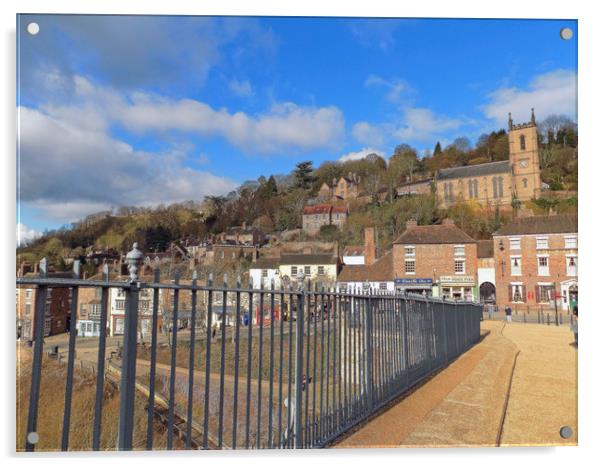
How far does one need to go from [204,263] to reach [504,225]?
6.16m

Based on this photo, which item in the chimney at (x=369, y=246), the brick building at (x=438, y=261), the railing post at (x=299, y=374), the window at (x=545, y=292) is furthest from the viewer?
the chimney at (x=369, y=246)

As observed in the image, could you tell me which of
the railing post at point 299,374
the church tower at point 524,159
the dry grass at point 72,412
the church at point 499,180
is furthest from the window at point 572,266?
the dry grass at point 72,412

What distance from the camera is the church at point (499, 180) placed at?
7.32 m

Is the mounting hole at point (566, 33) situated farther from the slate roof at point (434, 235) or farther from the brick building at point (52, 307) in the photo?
the slate roof at point (434, 235)

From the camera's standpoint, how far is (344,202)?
1026 cm

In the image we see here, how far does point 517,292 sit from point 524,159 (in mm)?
2534

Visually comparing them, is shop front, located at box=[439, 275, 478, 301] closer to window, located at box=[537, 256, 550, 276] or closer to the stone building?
window, located at box=[537, 256, 550, 276]

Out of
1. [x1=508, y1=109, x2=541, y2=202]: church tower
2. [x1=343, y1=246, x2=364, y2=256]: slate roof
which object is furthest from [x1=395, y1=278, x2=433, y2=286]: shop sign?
[x1=508, y1=109, x2=541, y2=202]: church tower

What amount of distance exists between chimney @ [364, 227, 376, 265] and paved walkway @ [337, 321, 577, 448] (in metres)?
5.66

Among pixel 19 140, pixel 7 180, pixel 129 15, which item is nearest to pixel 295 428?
pixel 7 180

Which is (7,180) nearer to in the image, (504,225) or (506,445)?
(506,445)

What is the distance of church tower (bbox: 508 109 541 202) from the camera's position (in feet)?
19.7

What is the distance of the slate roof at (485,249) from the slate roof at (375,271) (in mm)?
1864

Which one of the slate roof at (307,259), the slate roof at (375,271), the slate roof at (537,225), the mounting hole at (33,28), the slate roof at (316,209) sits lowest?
the slate roof at (375,271)
